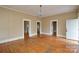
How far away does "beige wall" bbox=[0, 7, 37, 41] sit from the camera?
6.08 meters

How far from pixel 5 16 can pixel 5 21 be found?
12.9 inches

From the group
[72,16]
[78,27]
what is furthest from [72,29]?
[72,16]

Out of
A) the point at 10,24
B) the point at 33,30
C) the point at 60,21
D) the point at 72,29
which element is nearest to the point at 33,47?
the point at 10,24

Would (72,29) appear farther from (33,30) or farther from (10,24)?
(10,24)

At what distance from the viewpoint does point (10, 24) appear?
22.2 feet

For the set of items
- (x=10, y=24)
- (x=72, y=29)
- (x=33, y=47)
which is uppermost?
(x=10, y=24)

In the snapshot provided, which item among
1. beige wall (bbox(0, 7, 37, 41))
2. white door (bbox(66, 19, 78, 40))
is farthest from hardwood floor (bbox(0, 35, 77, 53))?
white door (bbox(66, 19, 78, 40))

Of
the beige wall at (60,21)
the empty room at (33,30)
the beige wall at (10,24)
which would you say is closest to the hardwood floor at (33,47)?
the empty room at (33,30)

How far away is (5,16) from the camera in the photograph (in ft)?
20.7

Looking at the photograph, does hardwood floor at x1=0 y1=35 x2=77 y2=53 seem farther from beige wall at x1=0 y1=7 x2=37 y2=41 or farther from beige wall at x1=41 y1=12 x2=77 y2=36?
beige wall at x1=41 y1=12 x2=77 y2=36

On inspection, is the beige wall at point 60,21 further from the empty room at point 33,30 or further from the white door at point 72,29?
the white door at point 72,29

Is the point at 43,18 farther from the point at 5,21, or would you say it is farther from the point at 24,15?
the point at 5,21
